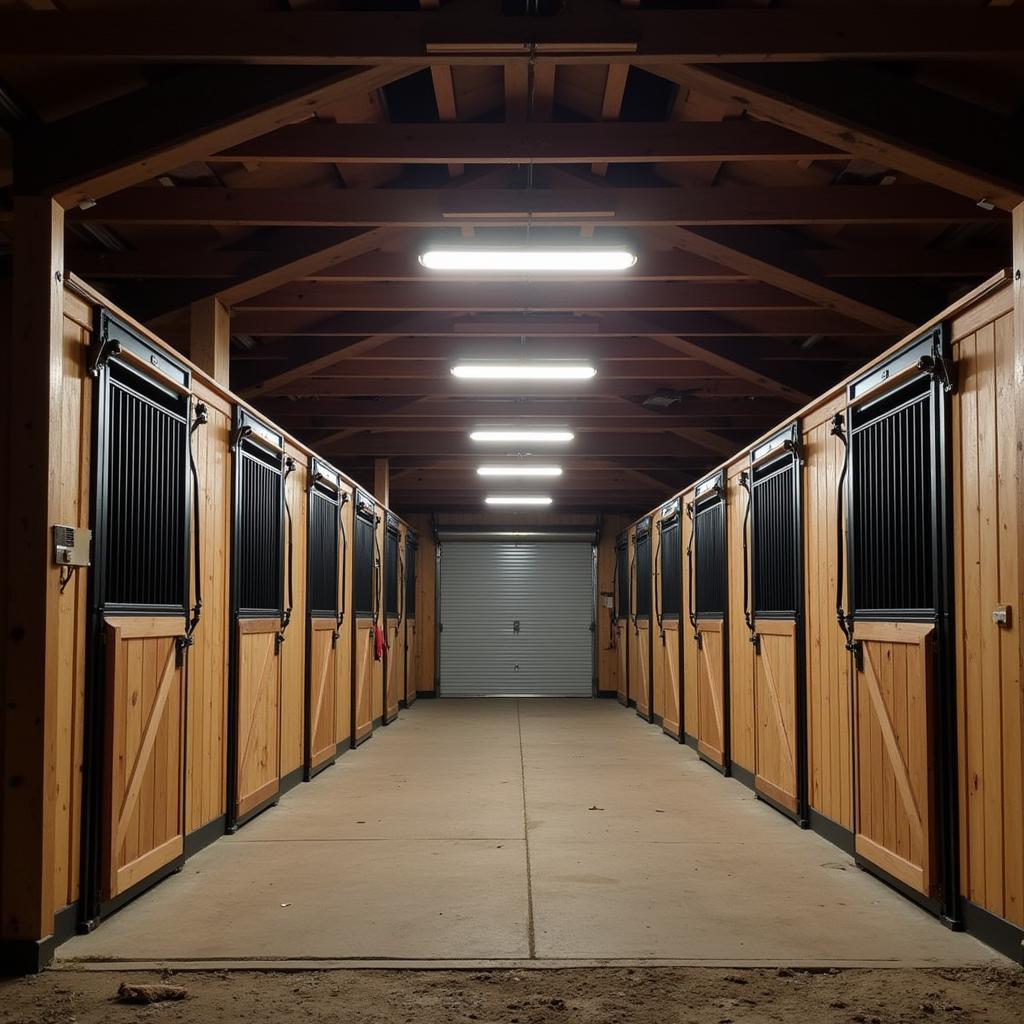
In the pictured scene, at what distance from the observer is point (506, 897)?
4496 millimetres

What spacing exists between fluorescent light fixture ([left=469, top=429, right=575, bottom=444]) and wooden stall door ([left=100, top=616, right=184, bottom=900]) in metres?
5.95

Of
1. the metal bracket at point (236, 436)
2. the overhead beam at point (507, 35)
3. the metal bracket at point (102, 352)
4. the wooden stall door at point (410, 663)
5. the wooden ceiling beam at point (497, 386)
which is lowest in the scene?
the wooden stall door at point (410, 663)

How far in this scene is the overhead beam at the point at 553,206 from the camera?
5273 millimetres

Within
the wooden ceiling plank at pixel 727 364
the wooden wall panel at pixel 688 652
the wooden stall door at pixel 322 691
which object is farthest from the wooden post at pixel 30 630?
the wooden wall panel at pixel 688 652

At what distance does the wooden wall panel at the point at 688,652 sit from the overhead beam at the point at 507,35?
637 cm

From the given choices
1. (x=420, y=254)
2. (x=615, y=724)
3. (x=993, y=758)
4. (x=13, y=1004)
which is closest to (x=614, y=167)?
(x=420, y=254)

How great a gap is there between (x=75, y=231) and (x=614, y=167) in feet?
9.15

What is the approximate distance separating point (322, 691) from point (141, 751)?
406cm

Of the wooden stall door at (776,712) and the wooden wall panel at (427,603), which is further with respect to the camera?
the wooden wall panel at (427,603)

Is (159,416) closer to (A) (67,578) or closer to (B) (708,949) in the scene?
(A) (67,578)

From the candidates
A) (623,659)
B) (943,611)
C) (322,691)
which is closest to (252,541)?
(322,691)

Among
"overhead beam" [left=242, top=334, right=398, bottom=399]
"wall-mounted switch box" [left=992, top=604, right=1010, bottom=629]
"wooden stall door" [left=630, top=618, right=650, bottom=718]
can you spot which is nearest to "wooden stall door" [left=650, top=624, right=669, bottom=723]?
"wooden stall door" [left=630, top=618, right=650, bottom=718]

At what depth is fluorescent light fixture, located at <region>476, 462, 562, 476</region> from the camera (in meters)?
12.9

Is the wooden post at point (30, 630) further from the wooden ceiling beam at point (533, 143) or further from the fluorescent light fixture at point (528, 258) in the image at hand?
the fluorescent light fixture at point (528, 258)
